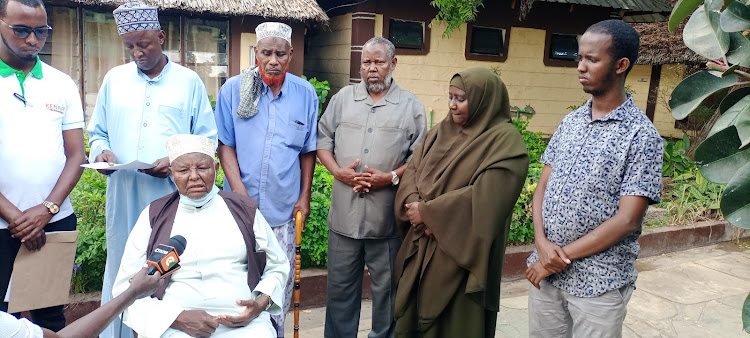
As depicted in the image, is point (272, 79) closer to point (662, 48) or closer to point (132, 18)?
point (132, 18)

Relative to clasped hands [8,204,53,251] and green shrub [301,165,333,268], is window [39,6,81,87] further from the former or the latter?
clasped hands [8,204,53,251]

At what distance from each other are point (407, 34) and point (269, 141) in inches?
234

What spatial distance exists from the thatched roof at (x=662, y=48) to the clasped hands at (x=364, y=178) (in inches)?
368

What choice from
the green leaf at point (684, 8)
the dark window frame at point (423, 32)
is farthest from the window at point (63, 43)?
the green leaf at point (684, 8)

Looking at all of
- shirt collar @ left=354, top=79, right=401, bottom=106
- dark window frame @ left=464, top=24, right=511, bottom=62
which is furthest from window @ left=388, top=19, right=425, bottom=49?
shirt collar @ left=354, top=79, right=401, bottom=106

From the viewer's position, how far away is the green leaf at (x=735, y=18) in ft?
5.34

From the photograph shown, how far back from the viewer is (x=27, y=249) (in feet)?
9.27

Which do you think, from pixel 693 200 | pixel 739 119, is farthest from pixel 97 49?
pixel 693 200

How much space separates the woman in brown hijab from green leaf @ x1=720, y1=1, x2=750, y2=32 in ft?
4.24

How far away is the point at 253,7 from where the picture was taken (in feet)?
24.7

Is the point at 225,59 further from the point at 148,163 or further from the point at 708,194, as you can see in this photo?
the point at 708,194

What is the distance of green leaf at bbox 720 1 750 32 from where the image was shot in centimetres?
163

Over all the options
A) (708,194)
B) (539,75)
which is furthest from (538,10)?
(708,194)

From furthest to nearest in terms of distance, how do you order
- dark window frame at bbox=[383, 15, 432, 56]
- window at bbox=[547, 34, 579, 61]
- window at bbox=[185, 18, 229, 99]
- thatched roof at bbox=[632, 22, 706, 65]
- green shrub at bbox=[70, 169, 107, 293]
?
thatched roof at bbox=[632, 22, 706, 65] < window at bbox=[547, 34, 579, 61] < dark window frame at bbox=[383, 15, 432, 56] < window at bbox=[185, 18, 229, 99] < green shrub at bbox=[70, 169, 107, 293]
